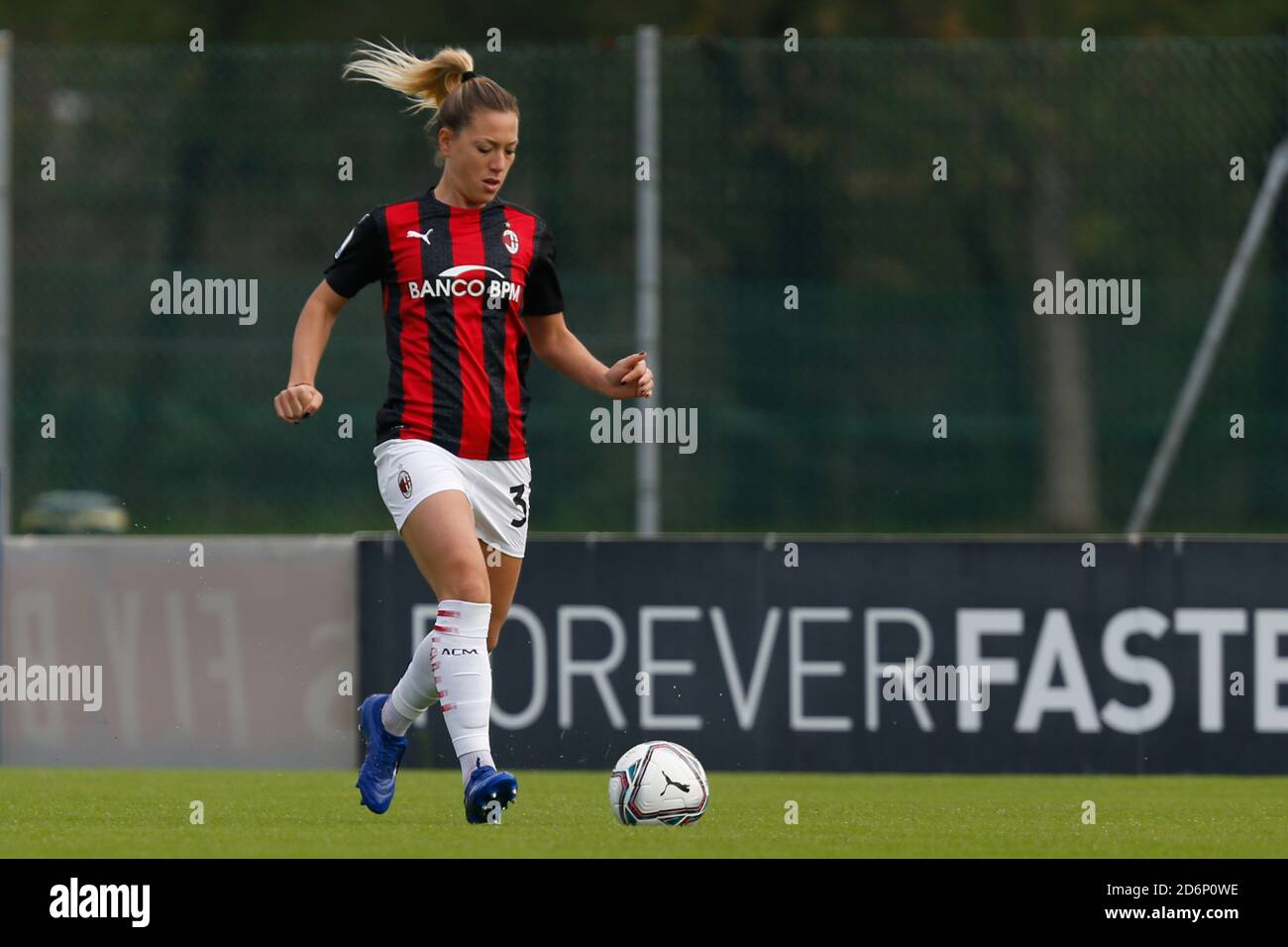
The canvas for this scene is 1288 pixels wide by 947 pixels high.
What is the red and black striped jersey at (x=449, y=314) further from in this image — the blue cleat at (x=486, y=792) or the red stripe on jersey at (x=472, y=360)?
the blue cleat at (x=486, y=792)

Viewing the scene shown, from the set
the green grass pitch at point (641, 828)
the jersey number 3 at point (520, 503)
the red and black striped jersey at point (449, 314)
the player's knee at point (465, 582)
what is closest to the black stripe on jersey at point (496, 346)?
the red and black striped jersey at point (449, 314)

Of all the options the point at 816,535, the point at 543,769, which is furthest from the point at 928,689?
the point at 543,769

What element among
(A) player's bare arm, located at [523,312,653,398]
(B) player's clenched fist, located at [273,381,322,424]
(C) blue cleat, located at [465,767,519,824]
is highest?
(A) player's bare arm, located at [523,312,653,398]

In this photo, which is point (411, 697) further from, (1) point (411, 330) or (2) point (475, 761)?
(1) point (411, 330)

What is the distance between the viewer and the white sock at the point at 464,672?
6.30 m

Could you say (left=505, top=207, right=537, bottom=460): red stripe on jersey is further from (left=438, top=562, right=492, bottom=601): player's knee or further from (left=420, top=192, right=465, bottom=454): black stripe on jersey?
(left=438, top=562, right=492, bottom=601): player's knee

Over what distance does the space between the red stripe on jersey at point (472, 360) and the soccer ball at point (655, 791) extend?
37.7 inches

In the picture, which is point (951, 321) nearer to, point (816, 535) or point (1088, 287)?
point (1088, 287)

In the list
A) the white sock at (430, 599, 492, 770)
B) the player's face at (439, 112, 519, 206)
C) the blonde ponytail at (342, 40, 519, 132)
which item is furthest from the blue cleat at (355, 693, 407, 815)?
the blonde ponytail at (342, 40, 519, 132)

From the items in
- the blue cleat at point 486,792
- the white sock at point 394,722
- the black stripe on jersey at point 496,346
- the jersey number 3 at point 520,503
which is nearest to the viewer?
the blue cleat at point 486,792

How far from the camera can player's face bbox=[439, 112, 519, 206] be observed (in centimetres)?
646

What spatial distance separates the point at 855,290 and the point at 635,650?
1.98 meters

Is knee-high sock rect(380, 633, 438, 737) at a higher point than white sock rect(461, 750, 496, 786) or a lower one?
higher

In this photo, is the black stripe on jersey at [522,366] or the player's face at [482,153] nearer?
the player's face at [482,153]
